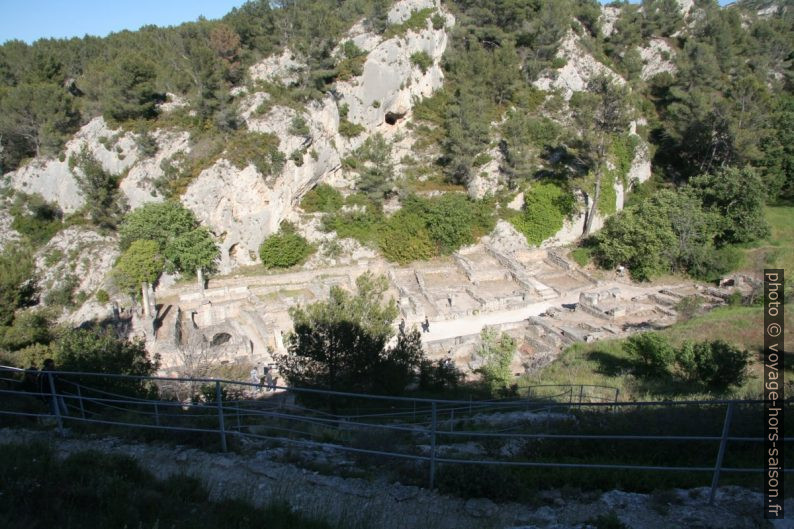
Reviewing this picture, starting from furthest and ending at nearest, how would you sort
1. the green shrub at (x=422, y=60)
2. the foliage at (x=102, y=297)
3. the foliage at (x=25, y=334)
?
the green shrub at (x=422, y=60) → the foliage at (x=102, y=297) → the foliage at (x=25, y=334)

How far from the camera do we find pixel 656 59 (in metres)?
45.6

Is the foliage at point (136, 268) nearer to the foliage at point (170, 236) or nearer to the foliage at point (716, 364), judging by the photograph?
the foliage at point (170, 236)

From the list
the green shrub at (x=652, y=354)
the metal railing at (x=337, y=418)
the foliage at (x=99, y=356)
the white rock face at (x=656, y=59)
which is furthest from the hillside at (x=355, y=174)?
the metal railing at (x=337, y=418)

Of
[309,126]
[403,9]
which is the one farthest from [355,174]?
[403,9]

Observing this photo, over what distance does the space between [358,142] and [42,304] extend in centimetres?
2115

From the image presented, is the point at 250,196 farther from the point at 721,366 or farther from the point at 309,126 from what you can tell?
the point at 721,366

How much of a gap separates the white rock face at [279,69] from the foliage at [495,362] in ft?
78.0

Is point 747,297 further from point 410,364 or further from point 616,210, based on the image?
point 410,364

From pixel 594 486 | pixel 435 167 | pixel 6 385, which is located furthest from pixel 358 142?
pixel 594 486

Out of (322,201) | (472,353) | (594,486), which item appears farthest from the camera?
(322,201)

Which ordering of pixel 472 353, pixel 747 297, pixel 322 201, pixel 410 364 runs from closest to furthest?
pixel 410 364, pixel 472 353, pixel 747 297, pixel 322 201

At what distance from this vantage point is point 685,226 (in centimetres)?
2556

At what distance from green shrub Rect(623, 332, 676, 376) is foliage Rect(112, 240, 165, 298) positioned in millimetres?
20193

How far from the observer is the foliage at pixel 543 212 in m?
29.4
